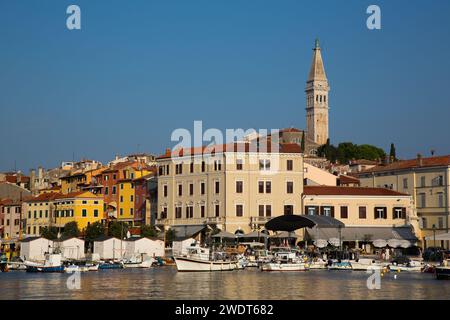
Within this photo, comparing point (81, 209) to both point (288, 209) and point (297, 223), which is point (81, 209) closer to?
point (288, 209)

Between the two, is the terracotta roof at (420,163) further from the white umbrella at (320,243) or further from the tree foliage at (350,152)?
the tree foliage at (350,152)

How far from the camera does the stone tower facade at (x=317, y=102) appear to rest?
19088 centimetres

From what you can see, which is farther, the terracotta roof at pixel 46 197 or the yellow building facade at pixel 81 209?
the terracotta roof at pixel 46 197

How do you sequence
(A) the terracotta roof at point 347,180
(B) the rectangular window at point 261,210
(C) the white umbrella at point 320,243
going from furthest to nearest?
(A) the terracotta roof at point 347,180 → (B) the rectangular window at point 261,210 → (C) the white umbrella at point 320,243

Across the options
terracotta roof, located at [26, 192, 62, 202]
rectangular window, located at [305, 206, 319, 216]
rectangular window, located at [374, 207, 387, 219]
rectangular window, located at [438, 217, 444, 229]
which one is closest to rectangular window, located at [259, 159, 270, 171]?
rectangular window, located at [305, 206, 319, 216]

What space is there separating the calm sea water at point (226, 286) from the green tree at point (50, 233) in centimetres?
2639

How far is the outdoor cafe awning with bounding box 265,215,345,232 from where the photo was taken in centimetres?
7638

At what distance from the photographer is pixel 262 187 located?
85375 mm

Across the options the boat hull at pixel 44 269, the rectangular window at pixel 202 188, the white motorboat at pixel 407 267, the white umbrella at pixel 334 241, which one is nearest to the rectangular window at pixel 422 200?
the white umbrella at pixel 334 241

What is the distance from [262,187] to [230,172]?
3257 mm

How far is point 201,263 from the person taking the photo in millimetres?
67875

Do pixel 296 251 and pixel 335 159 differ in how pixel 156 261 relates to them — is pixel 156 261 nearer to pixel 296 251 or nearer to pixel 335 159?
pixel 296 251

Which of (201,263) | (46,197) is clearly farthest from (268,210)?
(46,197)
